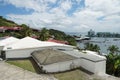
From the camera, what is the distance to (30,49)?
89.3 ft

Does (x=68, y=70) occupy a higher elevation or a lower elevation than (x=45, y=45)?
lower

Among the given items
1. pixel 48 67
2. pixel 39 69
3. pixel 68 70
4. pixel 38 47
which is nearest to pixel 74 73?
pixel 68 70

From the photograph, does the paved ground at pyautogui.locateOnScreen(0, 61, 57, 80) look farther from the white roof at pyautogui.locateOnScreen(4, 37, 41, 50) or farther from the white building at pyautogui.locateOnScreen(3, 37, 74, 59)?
the white roof at pyautogui.locateOnScreen(4, 37, 41, 50)

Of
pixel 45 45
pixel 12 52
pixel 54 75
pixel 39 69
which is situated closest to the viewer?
pixel 54 75

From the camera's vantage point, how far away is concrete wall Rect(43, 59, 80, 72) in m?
18.6

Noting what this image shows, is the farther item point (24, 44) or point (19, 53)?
point (24, 44)

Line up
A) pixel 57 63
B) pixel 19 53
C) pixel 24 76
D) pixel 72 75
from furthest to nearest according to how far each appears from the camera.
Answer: pixel 19 53 → pixel 57 63 → pixel 72 75 → pixel 24 76

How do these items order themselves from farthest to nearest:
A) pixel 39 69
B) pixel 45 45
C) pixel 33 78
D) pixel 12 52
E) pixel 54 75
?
pixel 45 45, pixel 12 52, pixel 39 69, pixel 54 75, pixel 33 78

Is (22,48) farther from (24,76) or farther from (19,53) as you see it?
(24,76)

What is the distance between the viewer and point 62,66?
19.4 m

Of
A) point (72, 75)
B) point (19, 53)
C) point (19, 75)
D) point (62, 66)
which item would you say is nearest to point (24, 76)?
point (19, 75)

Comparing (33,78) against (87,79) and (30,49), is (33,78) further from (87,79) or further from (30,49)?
(30,49)

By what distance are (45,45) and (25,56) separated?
4.04 metres

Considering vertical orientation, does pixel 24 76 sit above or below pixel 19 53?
below
